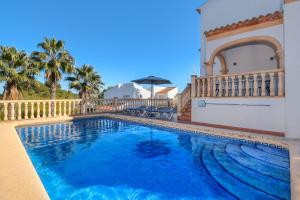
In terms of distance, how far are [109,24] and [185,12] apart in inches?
483

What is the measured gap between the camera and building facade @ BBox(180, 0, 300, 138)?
20.8 ft

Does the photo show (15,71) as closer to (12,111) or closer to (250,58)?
(12,111)

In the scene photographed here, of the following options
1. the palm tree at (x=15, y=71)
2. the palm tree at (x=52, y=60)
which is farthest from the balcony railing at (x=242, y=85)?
the palm tree at (x=15, y=71)

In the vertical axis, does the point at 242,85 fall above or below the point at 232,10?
below

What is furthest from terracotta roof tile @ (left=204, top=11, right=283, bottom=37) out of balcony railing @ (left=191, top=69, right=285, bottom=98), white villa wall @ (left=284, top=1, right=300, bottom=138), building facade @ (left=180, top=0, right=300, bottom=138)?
balcony railing @ (left=191, top=69, right=285, bottom=98)

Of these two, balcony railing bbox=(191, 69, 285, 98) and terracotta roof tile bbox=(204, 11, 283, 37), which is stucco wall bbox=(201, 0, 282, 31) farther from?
balcony railing bbox=(191, 69, 285, 98)

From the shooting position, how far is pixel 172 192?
334 cm

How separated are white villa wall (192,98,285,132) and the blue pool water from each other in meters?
1.31

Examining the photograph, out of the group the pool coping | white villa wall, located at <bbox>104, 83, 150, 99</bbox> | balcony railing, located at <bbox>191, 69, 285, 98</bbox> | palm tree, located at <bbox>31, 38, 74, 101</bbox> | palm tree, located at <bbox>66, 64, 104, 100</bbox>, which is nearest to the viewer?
the pool coping

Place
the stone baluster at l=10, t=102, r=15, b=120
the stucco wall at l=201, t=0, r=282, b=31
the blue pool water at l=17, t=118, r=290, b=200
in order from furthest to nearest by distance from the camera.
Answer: the stone baluster at l=10, t=102, r=15, b=120, the stucco wall at l=201, t=0, r=282, b=31, the blue pool water at l=17, t=118, r=290, b=200

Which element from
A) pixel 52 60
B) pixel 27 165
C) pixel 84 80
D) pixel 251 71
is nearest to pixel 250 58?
pixel 251 71

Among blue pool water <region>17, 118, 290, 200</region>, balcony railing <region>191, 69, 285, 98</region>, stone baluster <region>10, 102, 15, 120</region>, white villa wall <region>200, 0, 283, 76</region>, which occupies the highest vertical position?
white villa wall <region>200, 0, 283, 76</region>

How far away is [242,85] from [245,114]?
1.32 meters

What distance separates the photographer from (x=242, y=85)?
26.2 ft
